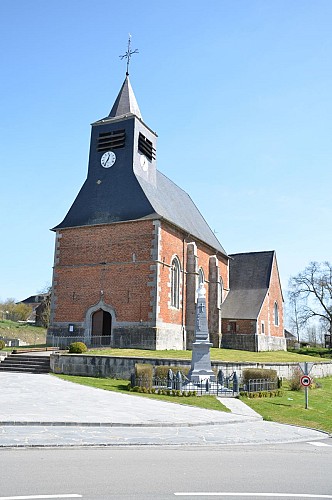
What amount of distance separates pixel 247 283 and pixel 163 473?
3410cm

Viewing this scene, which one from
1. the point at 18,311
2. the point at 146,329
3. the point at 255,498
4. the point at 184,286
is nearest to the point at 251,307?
the point at 184,286

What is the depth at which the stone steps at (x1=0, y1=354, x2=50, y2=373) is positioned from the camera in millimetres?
22570

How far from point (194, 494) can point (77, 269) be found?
25.5 m

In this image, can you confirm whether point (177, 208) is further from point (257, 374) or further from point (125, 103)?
point (257, 374)

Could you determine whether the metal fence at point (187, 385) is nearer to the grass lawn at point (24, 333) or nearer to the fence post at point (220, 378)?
the fence post at point (220, 378)

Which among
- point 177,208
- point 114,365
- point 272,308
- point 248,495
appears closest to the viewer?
point 248,495

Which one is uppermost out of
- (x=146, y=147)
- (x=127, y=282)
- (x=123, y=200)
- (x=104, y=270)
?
(x=146, y=147)

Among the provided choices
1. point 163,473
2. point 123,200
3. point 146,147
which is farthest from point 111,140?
point 163,473

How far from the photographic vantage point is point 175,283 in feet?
100

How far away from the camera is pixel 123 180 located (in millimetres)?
30531

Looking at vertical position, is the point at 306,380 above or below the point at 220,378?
above

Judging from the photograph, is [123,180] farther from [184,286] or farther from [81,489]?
[81,489]

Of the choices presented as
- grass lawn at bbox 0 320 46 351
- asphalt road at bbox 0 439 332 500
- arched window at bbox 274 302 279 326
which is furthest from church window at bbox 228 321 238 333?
asphalt road at bbox 0 439 332 500

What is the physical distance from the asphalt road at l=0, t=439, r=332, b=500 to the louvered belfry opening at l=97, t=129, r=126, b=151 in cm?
2489
